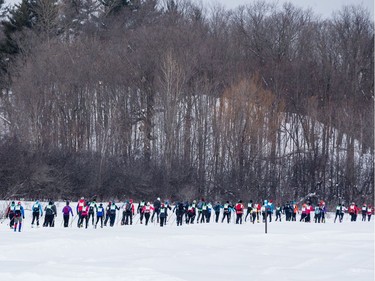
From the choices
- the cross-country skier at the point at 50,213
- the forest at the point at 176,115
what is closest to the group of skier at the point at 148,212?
the cross-country skier at the point at 50,213

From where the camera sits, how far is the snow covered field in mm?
19844

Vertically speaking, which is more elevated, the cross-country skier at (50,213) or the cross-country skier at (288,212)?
the cross-country skier at (288,212)

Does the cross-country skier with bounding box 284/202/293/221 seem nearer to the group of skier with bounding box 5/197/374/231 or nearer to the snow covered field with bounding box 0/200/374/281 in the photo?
the group of skier with bounding box 5/197/374/231

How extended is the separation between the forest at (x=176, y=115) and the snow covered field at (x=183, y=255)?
21.8m

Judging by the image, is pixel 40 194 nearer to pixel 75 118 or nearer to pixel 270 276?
pixel 75 118

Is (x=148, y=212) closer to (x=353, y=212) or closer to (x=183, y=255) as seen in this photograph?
(x=353, y=212)

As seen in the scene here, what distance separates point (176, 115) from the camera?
6100cm

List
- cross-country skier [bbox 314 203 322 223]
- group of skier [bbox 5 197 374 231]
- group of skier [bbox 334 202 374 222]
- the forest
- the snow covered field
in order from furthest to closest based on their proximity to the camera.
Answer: the forest < group of skier [bbox 334 202 374 222] < cross-country skier [bbox 314 203 322 223] < group of skier [bbox 5 197 374 231] < the snow covered field

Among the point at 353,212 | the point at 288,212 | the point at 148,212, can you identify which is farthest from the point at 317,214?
the point at 148,212

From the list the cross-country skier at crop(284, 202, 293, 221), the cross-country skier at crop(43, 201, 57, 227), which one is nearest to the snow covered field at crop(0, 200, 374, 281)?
the cross-country skier at crop(43, 201, 57, 227)

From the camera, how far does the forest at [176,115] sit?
57.6 metres

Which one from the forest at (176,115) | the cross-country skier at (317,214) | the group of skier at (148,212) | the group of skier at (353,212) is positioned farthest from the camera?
the forest at (176,115)

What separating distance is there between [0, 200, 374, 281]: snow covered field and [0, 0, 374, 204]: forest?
71.5 ft

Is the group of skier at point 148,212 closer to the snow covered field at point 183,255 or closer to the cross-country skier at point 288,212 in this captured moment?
the cross-country skier at point 288,212
